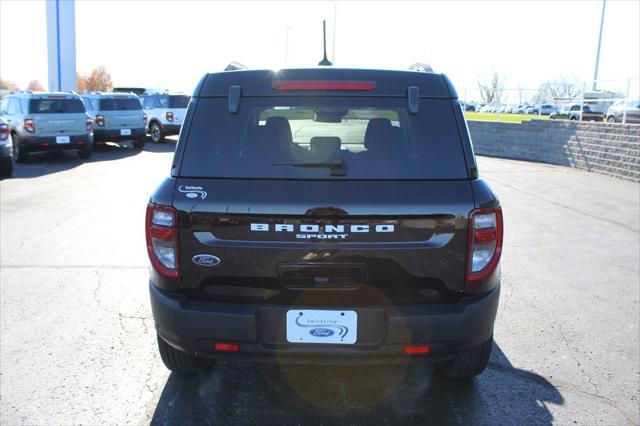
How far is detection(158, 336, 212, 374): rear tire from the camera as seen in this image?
10.7 ft

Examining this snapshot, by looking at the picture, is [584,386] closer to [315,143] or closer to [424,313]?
[424,313]

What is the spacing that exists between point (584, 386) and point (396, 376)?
3.92 feet

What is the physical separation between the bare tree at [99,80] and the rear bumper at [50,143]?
256 feet

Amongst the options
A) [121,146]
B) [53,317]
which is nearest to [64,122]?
[121,146]

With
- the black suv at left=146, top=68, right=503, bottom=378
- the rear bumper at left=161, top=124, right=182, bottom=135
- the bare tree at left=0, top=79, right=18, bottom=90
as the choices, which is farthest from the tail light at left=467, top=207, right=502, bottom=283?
the bare tree at left=0, top=79, right=18, bottom=90

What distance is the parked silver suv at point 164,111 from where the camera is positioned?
70.8ft

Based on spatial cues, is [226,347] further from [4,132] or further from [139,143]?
[139,143]

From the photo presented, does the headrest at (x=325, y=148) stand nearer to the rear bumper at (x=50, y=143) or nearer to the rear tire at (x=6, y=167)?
the rear tire at (x=6, y=167)

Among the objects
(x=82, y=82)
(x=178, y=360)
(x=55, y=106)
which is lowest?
(x=178, y=360)

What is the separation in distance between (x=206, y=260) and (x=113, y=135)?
17460 millimetres

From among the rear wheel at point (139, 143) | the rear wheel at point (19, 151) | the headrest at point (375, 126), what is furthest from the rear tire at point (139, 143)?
the headrest at point (375, 126)

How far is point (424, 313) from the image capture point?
2648mm

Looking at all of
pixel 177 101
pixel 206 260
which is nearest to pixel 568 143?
pixel 177 101

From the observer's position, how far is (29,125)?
1452 centimetres
